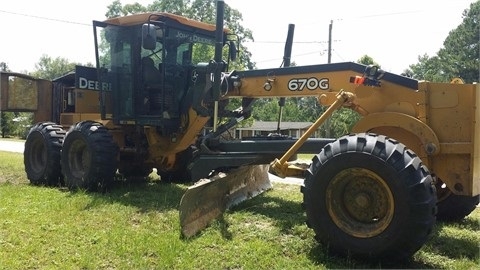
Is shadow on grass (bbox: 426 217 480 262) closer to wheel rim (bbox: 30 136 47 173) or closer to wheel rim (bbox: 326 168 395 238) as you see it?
wheel rim (bbox: 326 168 395 238)

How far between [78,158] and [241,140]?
340 centimetres

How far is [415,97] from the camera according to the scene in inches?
207

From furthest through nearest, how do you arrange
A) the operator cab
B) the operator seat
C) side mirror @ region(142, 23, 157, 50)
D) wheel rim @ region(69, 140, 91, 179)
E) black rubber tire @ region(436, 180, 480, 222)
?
wheel rim @ region(69, 140, 91, 179), the operator seat, the operator cab, side mirror @ region(142, 23, 157, 50), black rubber tire @ region(436, 180, 480, 222)

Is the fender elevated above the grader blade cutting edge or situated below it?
above

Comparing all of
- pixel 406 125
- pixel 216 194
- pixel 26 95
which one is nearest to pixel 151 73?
pixel 216 194

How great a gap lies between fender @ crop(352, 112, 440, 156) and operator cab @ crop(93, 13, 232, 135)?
10.9 ft

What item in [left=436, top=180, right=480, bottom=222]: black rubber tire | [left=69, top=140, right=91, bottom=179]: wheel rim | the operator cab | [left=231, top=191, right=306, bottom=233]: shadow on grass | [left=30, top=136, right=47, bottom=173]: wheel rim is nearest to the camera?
[left=231, top=191, right=306, bottom=233]: shadow on grass

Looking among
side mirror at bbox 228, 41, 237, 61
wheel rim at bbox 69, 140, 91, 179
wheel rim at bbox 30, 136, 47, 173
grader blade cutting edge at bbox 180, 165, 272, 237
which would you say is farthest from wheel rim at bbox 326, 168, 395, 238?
wheel rim at bbox 30, 136, 47, 173

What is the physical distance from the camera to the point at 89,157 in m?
7.98

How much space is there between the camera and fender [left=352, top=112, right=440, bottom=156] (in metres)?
4.86

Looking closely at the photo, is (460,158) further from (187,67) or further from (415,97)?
(187,67)

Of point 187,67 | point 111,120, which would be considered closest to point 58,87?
point 111,120

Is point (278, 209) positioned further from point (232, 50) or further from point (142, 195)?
point (232, 50)

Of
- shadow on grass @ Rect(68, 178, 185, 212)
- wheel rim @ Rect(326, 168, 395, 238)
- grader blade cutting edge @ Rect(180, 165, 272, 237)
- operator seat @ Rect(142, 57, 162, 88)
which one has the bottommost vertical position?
shadow on grass @ Rect(68, 178, 185, 212)
